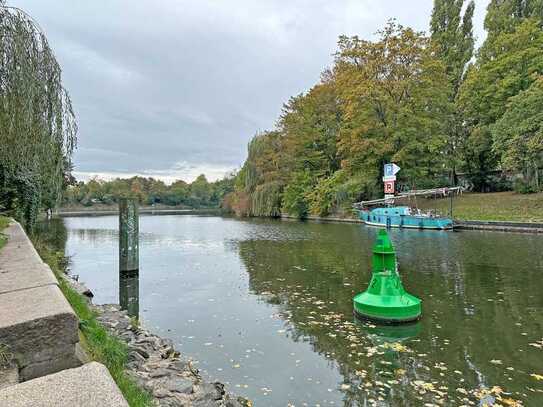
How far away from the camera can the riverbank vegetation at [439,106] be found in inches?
1158

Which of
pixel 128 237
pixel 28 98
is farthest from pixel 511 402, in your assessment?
pixel 128 237

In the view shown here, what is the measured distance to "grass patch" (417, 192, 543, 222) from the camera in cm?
2272

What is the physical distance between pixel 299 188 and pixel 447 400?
3660 centimetres

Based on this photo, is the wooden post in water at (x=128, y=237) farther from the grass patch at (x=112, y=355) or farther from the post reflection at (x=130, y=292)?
the grass patch at (x=112, y=355)

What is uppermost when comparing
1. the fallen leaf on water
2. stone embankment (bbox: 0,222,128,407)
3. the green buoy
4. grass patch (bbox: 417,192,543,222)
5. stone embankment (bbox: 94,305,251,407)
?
grass patch (bbox: 417,192,543,222)

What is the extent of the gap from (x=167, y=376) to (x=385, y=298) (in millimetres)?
3907

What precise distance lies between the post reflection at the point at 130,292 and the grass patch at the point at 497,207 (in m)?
21.4

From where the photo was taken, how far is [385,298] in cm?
654

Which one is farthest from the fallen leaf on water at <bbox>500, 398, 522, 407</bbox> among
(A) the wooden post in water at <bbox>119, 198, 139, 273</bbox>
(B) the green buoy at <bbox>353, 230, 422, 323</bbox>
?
(A) the wooden post in water at <bbox>119, 198, 139, 273</bbox>

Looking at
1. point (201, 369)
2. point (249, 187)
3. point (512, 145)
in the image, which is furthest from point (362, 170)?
point (201, 369)

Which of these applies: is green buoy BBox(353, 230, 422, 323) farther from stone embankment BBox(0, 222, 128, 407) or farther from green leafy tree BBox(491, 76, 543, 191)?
green leafy tree BBox(491, 76, 543, 191)

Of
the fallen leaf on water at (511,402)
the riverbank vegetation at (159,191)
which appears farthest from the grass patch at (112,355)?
the riverbank vegetation at (159,191)

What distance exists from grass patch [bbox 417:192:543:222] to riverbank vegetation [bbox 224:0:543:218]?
2.36m

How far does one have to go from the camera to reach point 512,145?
24484mm
